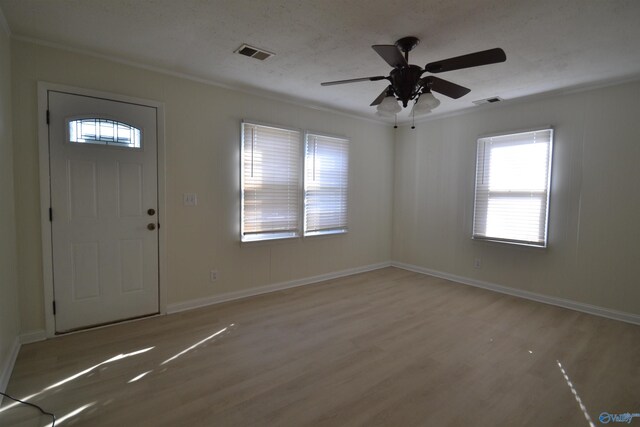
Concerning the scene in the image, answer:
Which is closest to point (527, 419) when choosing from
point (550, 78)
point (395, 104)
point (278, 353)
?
point (278, 353)

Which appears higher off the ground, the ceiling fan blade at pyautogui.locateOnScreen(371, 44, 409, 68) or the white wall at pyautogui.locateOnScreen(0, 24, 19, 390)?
the ceiling fan blade at pyautogui.locateOnScreen(371, 44, 409, 68)

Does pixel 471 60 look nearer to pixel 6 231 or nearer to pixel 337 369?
pixel 337 369

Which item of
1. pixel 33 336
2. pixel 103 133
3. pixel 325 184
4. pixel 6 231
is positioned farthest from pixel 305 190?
pixel 33 336

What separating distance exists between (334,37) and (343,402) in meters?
2.74

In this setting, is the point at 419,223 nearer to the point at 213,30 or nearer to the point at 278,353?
the point at 278,353

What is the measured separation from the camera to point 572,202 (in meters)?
3.78

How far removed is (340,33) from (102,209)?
107 inches

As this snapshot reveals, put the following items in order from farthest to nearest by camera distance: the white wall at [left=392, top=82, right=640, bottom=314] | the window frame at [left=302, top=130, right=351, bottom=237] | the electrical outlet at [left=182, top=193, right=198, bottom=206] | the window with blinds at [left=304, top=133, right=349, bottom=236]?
the window with blinds at [left=304, top=133, right=349, bottom=236] → the window frame at [left=302, top=130, right=351, bottom=237] → the electrical outlet at [left=182, top=193, right=198, bottom=206] → the white wall at [left=392, top=82, right=640, bottom=314]

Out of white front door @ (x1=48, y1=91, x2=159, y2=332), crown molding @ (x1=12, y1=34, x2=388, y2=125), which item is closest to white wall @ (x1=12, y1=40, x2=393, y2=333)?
crown molding @ (x1=12, y1=34, x2=388, y2=125)

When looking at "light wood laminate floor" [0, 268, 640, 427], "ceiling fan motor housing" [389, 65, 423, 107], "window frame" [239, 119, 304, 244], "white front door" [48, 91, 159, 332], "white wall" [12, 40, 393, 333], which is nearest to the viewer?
"light wood laminate floor" [0, 268, 640, 427]

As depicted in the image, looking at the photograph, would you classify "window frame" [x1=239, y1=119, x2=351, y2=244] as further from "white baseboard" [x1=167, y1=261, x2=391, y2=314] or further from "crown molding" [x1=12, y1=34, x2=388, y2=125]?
"white baseboard" [x1=167, y1=261, x2=391, y2=314]

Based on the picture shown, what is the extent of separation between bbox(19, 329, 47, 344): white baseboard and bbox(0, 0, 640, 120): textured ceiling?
255 cm

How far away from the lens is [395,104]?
8.71ft

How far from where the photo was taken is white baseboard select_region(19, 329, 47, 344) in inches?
108
